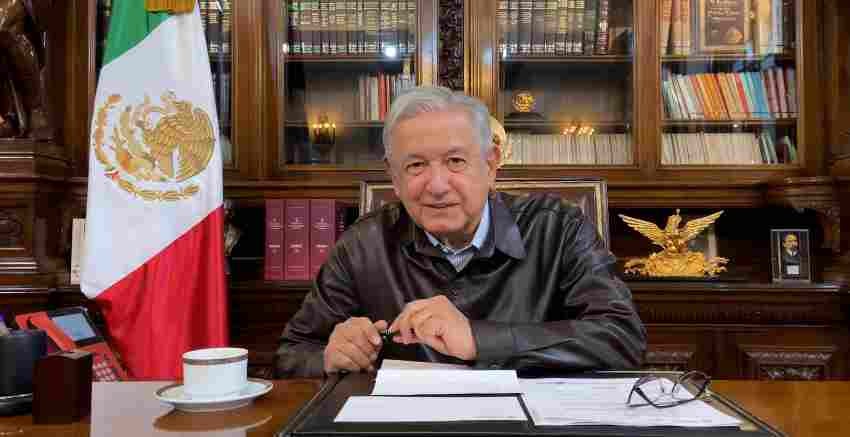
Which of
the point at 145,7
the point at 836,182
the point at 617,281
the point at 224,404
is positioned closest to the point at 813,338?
the point at 836,182

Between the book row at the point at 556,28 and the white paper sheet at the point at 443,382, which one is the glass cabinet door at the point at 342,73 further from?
the white paper sheet at the point at 443,382

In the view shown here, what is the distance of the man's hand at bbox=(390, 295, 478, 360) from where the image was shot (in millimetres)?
1041

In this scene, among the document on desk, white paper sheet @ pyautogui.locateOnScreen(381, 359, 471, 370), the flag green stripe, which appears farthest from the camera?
the flag green stripe

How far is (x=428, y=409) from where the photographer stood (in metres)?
0.74

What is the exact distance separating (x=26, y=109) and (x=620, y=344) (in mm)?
2334

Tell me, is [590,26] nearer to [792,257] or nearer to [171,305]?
[792,257]

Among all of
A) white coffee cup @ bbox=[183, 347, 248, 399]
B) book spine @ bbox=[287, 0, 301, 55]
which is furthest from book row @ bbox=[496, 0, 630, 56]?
white coffee cup @ bbox=[183, 347, 248, 399]

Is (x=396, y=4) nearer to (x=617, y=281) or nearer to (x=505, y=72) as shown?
(x=505, y=72)

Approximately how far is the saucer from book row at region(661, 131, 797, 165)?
227 cm

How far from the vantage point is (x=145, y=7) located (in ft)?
7.63

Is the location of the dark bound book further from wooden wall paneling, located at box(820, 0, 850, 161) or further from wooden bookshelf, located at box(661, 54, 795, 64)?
wooden wall paneling, located at box(820, 0, 850, 161)

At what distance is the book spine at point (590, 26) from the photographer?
112 inches

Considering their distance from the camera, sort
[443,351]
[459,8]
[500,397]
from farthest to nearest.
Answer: [459,8], [443,351], [500,397]

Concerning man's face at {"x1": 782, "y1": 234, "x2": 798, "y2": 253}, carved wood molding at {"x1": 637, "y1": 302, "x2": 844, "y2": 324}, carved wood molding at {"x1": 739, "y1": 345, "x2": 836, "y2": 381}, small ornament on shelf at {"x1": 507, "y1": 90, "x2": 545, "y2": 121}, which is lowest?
carved wood molding at {"x1": 739, "y1": 345, "x2": 836, "y2": 381}
